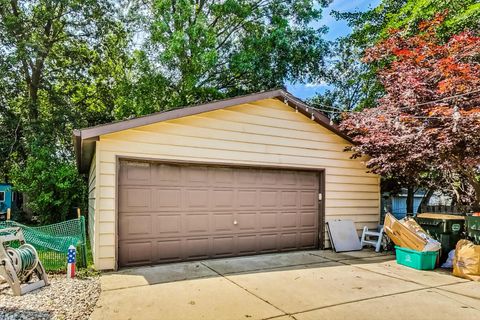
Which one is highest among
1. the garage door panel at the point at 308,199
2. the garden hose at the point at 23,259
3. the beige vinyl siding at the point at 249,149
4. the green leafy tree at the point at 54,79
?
the green leafy tree at the point at 54,79

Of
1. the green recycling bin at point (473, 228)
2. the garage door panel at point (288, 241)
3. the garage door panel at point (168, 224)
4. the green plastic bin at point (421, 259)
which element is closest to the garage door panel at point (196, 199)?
the garage door panel at point (168, 224)

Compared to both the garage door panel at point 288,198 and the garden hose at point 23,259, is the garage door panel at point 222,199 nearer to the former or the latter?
the garage door panel at point 288,198

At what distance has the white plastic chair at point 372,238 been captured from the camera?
7910 millimetres

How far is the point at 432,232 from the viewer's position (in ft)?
21.9

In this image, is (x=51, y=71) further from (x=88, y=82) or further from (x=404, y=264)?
(x=404, y=264)

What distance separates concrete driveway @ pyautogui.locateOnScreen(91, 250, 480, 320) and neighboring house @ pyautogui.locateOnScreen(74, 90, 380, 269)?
0.69 meters

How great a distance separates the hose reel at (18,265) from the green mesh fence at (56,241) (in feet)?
1.74

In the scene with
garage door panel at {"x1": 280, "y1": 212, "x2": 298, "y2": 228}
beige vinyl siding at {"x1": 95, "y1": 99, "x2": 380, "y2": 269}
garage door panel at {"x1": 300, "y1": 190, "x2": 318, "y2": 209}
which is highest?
beige vinyl siding at {"x1": 95, "y1": 99, "x2": 380, "y2": 269}

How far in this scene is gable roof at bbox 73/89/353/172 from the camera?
18.6 ft

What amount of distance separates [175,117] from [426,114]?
506 centimetres

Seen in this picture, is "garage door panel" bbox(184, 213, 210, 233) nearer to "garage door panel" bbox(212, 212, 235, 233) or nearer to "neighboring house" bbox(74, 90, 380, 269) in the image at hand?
"neighboring house" bbox(74, 90, 380, 269)

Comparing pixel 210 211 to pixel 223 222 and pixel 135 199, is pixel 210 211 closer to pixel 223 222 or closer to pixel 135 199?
pixel 223 222

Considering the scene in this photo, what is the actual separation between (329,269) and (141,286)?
10.9 ft

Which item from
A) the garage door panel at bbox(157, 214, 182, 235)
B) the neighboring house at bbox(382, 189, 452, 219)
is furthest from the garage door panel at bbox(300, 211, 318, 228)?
the neighboring house at bbox(382, 189, 452, 219)
